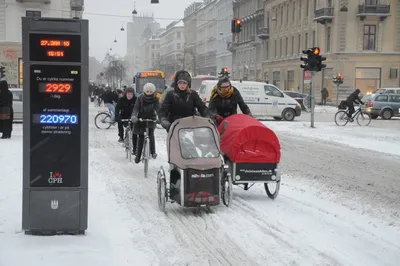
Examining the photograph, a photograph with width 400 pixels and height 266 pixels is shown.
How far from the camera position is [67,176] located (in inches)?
242

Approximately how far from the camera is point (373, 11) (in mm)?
54969

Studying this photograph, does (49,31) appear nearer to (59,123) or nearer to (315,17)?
(59,123)

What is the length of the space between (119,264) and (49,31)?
2481mm

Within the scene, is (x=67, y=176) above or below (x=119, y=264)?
above

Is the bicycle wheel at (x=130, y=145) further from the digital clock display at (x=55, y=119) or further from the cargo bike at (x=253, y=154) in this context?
the digital clock display at (x=55, y=119)

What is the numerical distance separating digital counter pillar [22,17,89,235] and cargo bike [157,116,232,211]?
5.70 feet

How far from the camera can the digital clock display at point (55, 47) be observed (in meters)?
5.86

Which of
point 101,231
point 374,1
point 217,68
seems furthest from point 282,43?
point 101,231

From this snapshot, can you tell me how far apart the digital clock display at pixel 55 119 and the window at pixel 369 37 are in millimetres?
53391

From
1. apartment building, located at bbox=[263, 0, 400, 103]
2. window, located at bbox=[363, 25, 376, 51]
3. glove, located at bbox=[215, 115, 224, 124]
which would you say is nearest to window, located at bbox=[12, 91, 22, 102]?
glove, located at bbox=[215, 115, 224, 124]

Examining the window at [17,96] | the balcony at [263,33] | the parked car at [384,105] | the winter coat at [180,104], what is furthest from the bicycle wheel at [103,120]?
the balcony at [263,33]

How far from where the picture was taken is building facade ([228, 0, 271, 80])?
78.4 m

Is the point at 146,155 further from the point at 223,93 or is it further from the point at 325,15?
the point at 325,15

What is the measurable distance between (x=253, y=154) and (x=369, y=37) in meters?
51.0
